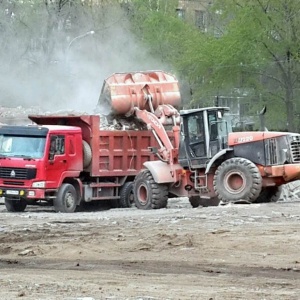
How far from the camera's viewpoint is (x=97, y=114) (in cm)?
2859

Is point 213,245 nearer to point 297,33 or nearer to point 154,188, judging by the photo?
point 154,188

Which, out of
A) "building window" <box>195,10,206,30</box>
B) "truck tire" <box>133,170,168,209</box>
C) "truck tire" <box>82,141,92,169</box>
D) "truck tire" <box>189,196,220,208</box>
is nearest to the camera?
"truck tire" <box>133,170,168,209</box>

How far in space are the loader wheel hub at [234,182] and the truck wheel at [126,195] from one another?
4.28m

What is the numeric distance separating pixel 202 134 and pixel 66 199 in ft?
13.7

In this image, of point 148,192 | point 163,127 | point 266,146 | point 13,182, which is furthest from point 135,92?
point 266,146

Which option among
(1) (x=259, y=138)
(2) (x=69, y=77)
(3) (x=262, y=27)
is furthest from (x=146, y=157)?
(3) (x=262, y=27)

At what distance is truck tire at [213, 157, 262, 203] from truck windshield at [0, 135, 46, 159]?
4843mm

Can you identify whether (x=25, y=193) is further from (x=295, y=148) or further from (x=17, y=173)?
(x=295, y=148)

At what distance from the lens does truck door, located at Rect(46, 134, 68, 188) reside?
26375 millimetres

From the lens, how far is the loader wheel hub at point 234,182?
82.5 feet

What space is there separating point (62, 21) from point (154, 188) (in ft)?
88.5

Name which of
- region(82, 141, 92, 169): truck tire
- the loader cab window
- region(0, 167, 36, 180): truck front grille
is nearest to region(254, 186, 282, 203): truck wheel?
the loader cab window

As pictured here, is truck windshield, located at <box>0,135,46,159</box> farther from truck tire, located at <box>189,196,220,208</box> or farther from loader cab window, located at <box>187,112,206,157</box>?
truck tire, located at <box>189,196,220,208</box>

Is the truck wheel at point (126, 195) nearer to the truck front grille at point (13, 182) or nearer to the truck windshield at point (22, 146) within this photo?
the truck windshield at point (22, 146)
